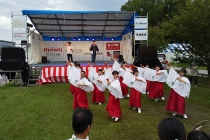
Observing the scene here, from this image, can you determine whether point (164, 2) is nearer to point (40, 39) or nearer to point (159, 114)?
point (40, 39)

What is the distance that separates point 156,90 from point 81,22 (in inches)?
340

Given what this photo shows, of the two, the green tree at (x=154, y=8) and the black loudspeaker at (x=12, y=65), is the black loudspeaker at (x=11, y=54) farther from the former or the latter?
the green tree at (x=154, y=8)

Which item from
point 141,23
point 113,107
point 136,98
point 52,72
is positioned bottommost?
point 113,107

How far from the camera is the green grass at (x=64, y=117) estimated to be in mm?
5285

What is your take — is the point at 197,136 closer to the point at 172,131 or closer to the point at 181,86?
the point at 172,131

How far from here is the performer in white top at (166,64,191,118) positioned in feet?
21.1

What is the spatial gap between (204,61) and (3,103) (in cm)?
1169

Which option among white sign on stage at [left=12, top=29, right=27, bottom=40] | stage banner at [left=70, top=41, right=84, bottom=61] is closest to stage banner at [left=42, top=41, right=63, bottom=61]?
stage banner at [left=70, top=41, right=84, bottom=61]

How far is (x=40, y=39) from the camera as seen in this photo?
56.6 ft

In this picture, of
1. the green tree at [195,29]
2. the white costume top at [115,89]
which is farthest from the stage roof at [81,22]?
the white costume top at [115,89]

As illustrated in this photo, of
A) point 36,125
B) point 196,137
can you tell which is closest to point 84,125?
point 196,137

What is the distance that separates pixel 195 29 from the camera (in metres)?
12.6

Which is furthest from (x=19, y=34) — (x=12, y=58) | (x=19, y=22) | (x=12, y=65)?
(x=12, y=65)

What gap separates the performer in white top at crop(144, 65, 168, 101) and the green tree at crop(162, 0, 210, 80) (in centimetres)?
544
